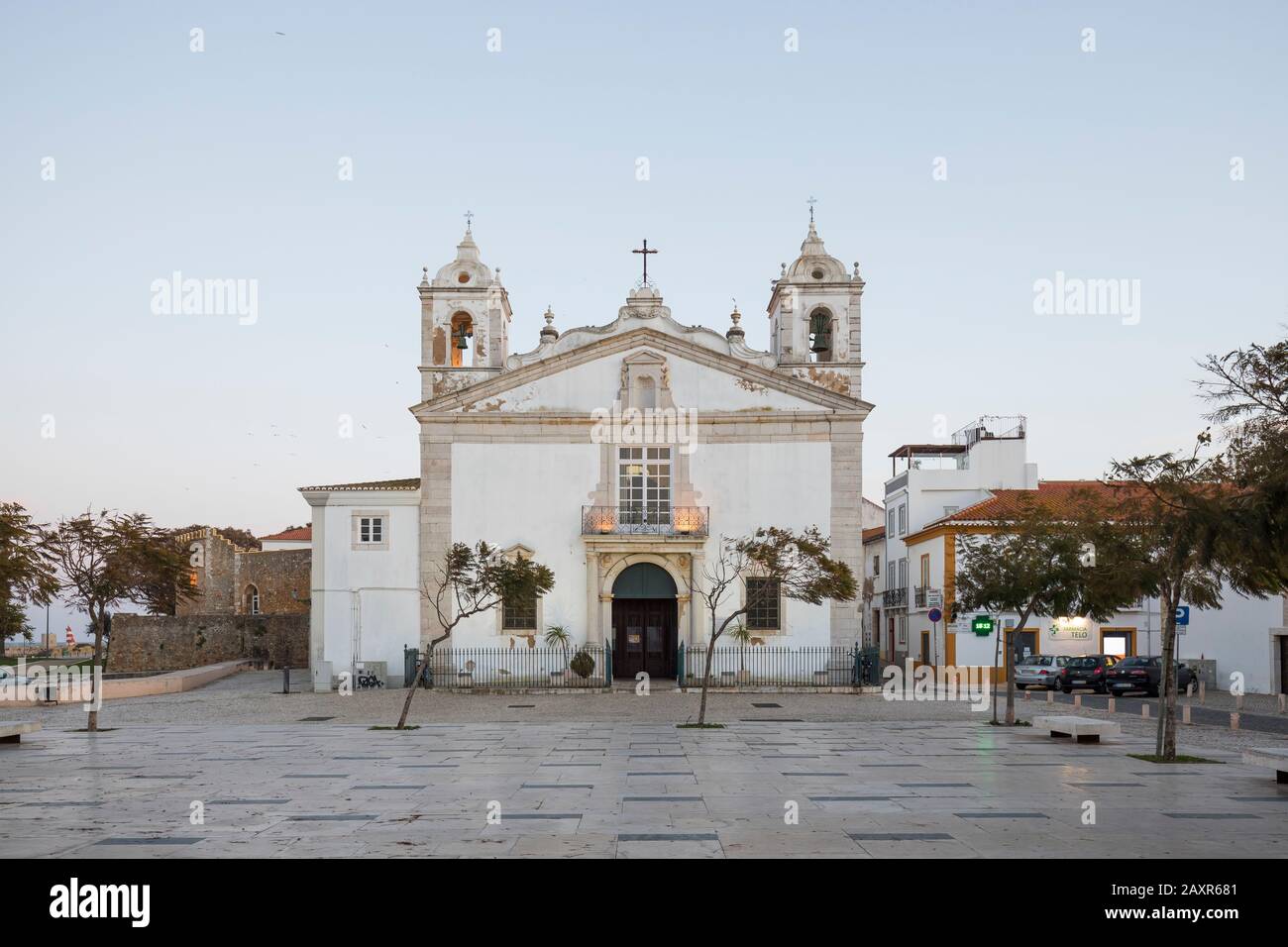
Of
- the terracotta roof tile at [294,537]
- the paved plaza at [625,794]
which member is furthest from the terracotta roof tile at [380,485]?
the terracotta roof tile at [294,537]

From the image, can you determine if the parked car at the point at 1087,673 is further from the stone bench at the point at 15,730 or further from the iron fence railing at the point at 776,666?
the stone bench at the point at 15,730

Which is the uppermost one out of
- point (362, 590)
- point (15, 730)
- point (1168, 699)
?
point (362, 590)

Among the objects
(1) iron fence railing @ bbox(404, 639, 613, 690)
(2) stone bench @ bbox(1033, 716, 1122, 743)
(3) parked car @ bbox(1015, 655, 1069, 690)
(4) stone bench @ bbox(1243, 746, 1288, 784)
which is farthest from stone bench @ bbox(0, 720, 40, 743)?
(3) parked car @ bbox(1015, 655, 1069, 690)

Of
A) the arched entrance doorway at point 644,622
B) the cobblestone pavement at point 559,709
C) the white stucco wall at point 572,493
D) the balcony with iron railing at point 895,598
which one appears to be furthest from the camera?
the balcony with iron railing at point 895,598

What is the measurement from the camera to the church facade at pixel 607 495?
118 ft

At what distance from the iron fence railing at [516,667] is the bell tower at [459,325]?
8.25m

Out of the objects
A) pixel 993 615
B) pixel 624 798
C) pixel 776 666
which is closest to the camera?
pixel 624 798

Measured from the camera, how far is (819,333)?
3878cm

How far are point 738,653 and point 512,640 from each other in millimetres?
6430

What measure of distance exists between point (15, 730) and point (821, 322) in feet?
85.1

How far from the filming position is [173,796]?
13344 mm

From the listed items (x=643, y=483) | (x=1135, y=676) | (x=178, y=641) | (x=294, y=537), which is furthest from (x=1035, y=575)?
(x=294, y=537)

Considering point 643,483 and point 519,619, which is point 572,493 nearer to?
point 643,483
